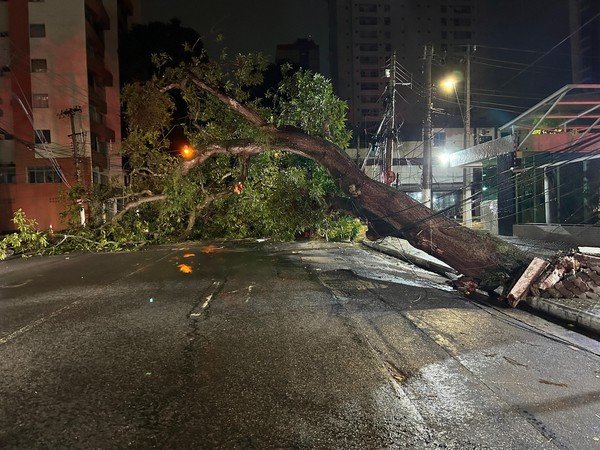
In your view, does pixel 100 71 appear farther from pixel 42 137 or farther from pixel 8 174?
pixel 8 174

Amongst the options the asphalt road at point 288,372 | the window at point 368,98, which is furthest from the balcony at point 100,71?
the window at point 368,98

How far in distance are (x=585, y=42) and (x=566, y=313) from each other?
40064 mm

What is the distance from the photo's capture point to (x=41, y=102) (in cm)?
3447

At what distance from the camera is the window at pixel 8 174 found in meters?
34.3

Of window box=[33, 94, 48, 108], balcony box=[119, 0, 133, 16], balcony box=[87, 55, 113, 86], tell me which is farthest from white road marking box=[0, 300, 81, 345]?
balcony box=[119, 0, 133, 16]

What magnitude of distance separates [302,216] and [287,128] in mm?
2690

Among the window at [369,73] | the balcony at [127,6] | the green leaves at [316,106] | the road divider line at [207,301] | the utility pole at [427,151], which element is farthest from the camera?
the window at [369,73]

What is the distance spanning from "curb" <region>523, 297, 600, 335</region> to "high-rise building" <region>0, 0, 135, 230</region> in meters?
32.9

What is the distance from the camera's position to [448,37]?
9319 centimetres

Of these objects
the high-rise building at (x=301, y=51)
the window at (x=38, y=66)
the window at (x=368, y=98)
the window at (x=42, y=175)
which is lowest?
the window at (x=42, y=175)

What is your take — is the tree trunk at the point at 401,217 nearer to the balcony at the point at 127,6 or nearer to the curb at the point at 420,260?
the curb at the point at 420,260

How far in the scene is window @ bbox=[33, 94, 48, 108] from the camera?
34406mm

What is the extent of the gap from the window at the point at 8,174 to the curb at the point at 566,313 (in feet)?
121

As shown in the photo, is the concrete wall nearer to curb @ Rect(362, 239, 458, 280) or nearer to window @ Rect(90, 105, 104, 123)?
curb @ Rect(362, 239, 458, 280)
